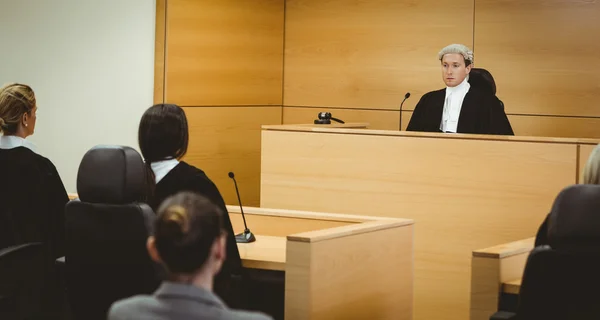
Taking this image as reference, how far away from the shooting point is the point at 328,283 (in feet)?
12.5

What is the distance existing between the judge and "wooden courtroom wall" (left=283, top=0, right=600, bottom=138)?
98 cm

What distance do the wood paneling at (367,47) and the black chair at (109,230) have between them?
14.7 ft

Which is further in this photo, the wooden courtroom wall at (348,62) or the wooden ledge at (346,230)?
the wooden courtroom wall at (348,62)

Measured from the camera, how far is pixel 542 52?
24.4ft

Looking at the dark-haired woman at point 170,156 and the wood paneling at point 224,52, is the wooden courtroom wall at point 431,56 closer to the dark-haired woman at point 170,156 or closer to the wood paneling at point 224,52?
the wood paneling at point 224,52

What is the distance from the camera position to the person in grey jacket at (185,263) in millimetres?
2031

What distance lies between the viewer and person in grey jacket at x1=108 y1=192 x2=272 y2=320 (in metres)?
2.03

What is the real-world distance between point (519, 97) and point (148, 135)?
444cm

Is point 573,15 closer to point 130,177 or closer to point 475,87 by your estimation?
point 475,87

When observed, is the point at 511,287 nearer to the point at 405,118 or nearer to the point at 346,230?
the point at 346,230

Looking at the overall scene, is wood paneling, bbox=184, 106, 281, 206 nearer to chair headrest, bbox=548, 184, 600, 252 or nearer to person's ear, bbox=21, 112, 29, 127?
person's ear, bbox=21, 112, 29, 127

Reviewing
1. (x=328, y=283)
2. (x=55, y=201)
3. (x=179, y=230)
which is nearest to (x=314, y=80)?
(x=55, y=201)

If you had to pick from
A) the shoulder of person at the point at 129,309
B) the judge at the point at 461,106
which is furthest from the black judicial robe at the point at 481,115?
the shoulder of person at the point at 129,309

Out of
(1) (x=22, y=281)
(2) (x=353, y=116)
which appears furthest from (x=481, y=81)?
Answer: (1) (x=22, y=281)
